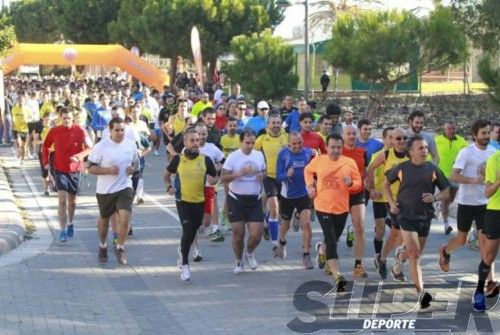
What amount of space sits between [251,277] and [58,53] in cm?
3110

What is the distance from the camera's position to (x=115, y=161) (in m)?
11.3

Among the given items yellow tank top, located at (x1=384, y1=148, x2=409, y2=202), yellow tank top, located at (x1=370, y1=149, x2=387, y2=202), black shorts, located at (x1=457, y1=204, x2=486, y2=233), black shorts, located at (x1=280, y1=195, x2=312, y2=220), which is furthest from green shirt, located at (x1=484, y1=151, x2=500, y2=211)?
black shorts, located at (x1=280, y1=195, x2=312, y2=220)

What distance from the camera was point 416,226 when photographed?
915 cm

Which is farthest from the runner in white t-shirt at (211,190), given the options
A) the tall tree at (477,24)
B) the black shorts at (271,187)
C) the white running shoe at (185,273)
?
the tall tree at (477,24)

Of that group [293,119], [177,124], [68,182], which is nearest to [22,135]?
[177,124]

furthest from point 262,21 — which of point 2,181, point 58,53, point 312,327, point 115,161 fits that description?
point 312,327

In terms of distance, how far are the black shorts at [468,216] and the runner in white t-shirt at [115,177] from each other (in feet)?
12.3

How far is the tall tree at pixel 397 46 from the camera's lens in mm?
28875

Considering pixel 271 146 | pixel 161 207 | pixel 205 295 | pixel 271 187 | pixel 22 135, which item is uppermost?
pixel 271 146

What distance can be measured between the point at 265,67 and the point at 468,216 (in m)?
23.9

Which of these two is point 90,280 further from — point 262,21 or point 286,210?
point 262,21

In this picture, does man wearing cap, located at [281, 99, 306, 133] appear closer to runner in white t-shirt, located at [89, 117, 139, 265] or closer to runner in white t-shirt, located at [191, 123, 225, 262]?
runner in white t-shirt, located at [191, 123, 225, 262]

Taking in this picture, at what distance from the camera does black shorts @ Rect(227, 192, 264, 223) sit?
10.6 meters

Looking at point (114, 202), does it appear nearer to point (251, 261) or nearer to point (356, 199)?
point (251, 261)
